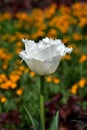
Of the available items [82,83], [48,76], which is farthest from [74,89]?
[48,76]

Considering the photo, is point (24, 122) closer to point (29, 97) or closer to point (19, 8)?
point (29, 97)

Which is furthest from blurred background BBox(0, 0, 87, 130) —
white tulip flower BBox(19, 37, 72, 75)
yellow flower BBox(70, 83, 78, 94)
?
white tulip flower BBox(19, 37, 72, 75)

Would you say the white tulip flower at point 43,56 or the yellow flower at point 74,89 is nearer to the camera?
the white tulip flower at point 43,56

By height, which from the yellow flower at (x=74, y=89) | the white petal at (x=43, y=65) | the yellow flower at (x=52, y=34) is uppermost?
the yellow flower at (x=52, y=34)

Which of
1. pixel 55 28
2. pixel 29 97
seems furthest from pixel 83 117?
pixel 55 28

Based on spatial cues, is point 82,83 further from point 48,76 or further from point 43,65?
point 43,65

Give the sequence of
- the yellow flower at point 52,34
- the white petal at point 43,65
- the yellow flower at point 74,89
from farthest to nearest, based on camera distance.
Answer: the yellow flower at point 52,34 < the yellow flower at point 74,89 < the white petal at point 43,65

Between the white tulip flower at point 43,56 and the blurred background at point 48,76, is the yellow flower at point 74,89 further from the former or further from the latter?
the white tulip flower at point 43,56

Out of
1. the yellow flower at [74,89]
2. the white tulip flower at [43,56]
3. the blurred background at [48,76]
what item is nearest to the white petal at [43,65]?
the white tulip flower at [43,56]

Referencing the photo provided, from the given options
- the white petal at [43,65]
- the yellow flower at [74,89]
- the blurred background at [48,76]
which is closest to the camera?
the white petal at [43,65]
